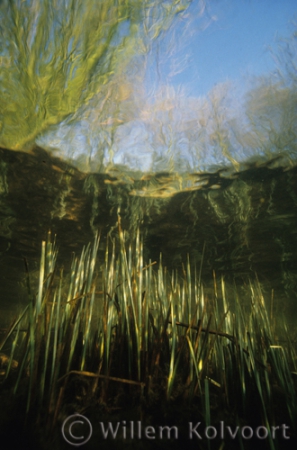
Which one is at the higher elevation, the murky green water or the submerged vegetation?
the murky green water

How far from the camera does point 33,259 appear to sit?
47.0 feet

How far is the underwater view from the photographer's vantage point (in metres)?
2.13

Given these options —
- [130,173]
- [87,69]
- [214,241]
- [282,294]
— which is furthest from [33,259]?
[282,294]

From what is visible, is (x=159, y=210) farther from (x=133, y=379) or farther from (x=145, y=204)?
(x=133, y=379)

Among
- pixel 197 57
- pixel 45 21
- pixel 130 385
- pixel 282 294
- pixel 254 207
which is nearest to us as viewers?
pixel 130 385

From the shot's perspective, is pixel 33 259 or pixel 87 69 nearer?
pixel 87 69

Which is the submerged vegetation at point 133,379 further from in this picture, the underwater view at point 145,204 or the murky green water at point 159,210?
the murky green water at point 159,210

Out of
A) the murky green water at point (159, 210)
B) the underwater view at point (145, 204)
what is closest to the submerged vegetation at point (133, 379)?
the underwater view at point (145, 204)

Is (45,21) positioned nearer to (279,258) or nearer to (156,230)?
(156,230)

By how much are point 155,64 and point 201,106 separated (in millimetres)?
1683

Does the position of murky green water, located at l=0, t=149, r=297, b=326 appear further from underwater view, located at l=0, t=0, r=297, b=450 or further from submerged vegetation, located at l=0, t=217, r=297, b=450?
submerged vegetation, located at l=0, t=217, r=297, b=450

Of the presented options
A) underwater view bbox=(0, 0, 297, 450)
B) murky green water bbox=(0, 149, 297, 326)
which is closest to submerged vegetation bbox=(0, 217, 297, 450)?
underwater view bbox=(0, 0, 297, 450)

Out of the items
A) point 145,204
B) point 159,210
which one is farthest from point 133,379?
point 159,210

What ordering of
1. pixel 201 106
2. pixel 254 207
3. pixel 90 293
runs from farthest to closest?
1. pixel 254 207
2. pixel 201 106
3. pixel 90 293
